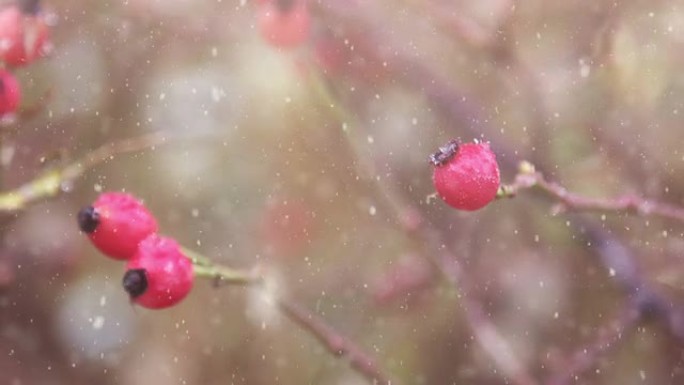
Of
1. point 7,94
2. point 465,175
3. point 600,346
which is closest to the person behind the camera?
point 465,175

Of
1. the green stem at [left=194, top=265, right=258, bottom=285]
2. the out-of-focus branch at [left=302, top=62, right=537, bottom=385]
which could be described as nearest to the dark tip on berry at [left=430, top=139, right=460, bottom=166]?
the green stem at [left=194, top=265, right=258, bottom=285]

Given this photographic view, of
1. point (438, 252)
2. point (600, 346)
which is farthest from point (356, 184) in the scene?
point (600, 346)

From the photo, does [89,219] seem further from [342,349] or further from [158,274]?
Answer: [342,349]

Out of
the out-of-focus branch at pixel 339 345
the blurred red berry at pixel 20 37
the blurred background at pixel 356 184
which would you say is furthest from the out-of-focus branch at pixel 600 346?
the blurred red berry at pixel 20 37

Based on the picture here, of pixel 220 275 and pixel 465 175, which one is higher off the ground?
pixel 465 175

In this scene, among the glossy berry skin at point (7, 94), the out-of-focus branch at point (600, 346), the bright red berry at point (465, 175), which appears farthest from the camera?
the out-of-focus branch at point (600, 346)

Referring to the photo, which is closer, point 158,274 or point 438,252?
point 158,274

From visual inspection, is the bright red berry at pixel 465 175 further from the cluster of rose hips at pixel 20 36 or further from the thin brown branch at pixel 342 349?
the cluster of rose hips at pixel 20 36
